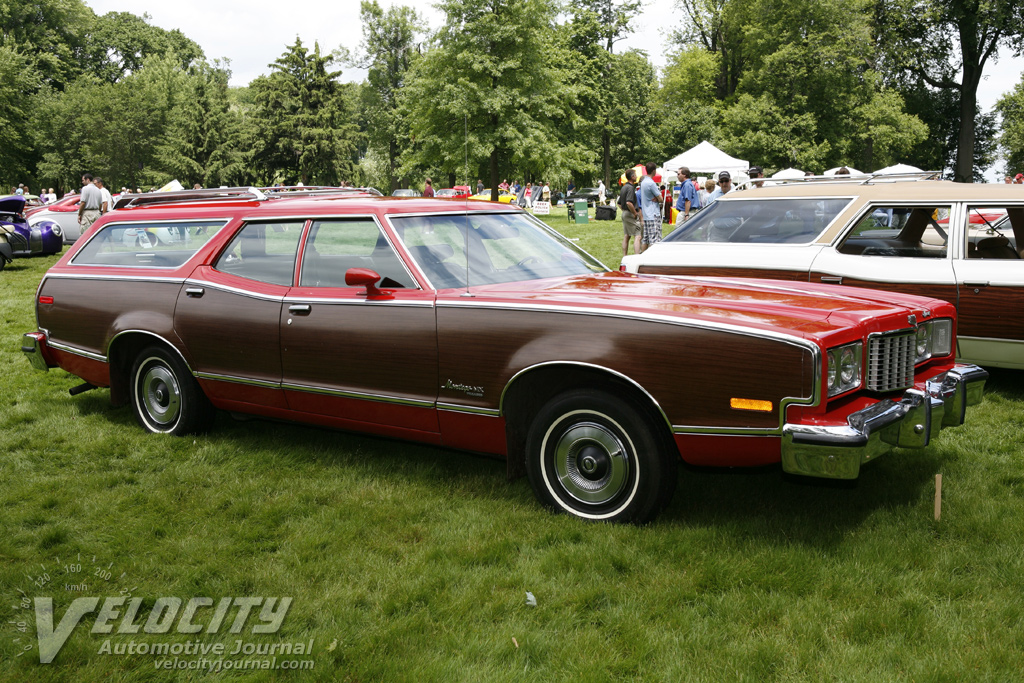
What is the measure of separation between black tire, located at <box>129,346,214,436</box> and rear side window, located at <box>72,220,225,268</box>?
630 millimetres

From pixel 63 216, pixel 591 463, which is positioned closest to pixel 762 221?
pixel 591 463

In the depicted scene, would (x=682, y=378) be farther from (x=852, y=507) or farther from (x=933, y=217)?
(x=933, y=217)

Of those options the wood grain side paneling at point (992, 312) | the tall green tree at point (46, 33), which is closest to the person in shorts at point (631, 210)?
the wood grain side paneling at point (992, 312)

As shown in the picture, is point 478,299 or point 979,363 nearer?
point 478,299

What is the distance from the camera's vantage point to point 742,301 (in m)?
4.09

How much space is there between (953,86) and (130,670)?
4268cm

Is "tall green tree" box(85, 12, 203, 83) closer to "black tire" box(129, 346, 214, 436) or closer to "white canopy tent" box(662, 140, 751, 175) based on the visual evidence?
"white canopy tent" box(662, 140, 751, 175)

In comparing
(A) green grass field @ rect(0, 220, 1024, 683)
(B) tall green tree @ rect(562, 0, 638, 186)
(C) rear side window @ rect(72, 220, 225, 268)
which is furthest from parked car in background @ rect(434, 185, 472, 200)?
(B) tall green tree @ rect(562, 0, 638, 186)

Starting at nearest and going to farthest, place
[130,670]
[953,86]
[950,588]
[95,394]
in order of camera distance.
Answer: [130,670] < [950,588] < [95,394] < [953,86]

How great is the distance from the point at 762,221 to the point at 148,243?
15.6ft

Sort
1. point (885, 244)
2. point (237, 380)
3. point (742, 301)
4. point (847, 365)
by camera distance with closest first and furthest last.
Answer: point (847, 365), point (742, 301), point (237, 380), point (885, 244)

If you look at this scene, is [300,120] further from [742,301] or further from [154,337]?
[742,301]

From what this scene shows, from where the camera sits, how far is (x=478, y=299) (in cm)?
436

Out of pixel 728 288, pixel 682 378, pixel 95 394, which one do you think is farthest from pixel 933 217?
pixel 95 394
